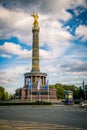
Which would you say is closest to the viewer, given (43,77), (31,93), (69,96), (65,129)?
(65,129)

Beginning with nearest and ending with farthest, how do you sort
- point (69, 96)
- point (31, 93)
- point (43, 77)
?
Answer: point (69, 96)
point (31, 93)
point (43, 77)

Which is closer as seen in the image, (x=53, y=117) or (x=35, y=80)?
(x=53, y=117)

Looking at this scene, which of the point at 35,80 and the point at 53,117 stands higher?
the point at 35,80

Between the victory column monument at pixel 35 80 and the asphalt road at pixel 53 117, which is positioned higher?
the victory column monument at pixel 35 80

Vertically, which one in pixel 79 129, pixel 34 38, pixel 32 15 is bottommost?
pixel 79 129

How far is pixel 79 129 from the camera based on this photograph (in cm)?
1324

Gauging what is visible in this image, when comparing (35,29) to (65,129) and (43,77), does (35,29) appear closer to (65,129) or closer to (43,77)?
(43,77)

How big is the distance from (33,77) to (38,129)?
91.6m

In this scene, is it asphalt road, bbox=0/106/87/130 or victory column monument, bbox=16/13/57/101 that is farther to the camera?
victory column monument, bbox=16/13/57/101

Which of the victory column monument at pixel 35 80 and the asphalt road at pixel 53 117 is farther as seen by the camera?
the victory column monument at pixel 35 80

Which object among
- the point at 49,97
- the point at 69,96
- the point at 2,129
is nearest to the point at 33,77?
the point at 49,97

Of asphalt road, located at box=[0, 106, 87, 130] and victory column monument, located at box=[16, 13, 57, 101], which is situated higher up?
victory column monument, located at box=[16, 13, 57, 101]

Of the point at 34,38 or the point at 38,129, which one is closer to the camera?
the point at 38,129

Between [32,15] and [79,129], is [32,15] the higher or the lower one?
the higher one
